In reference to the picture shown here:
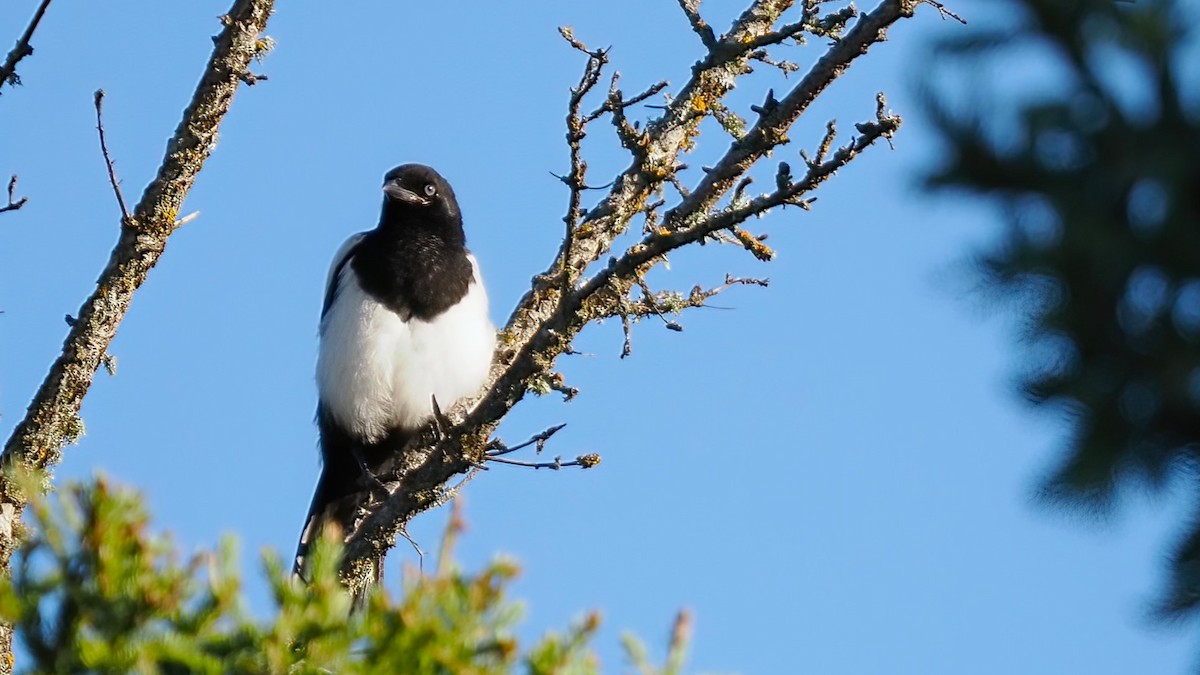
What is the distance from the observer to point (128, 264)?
4.76 metres

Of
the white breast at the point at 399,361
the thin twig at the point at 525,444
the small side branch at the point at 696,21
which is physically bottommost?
the thin twig at the point at 525,444

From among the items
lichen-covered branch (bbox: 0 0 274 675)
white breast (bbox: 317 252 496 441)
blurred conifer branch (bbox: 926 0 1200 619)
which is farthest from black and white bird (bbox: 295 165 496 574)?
blurred conifer branch (bbox: 926 0 1200 619)

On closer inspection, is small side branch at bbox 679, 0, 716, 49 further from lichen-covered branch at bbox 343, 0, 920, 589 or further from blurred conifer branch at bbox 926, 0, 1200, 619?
blurred conifer branch at bbox 926, 0, 1200, 619

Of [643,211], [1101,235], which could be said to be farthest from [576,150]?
[1101,235]

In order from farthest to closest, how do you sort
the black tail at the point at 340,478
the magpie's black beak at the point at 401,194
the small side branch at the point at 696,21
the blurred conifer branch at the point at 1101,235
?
1. the magpie's black beak at the point at 401,194
2. the black tail at the point at 340,478
3. the small side branch at the point at 696,21
4. the blurred conifer branch at the point at 1101,235

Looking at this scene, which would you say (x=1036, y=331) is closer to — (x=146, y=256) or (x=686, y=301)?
(x=686, y=301)

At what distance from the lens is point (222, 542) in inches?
103

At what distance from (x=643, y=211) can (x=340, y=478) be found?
9.04ft

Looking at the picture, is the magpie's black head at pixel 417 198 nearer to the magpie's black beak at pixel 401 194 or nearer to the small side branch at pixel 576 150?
the magpie's black beak at pixel 401 194

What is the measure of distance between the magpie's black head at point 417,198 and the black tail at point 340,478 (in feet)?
3.33

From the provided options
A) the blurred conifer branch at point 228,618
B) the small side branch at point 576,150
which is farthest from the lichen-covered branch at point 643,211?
the blurred conifer branch at point 228,618

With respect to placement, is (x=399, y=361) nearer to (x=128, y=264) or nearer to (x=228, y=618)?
(x=128, y=264)

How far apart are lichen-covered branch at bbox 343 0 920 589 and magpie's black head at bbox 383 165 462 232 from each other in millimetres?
1362

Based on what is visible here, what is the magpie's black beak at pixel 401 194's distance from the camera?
6840 mm
